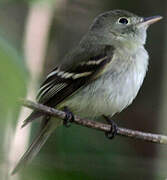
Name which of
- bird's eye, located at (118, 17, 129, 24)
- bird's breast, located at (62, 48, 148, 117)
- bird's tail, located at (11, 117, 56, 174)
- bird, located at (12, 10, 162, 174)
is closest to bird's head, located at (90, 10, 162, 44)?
bird's eye, located at (118, 17, 129, 24)

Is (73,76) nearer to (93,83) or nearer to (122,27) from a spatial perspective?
(93,83)

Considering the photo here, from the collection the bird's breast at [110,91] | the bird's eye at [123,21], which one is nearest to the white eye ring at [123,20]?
the bird's eye at [123,21]

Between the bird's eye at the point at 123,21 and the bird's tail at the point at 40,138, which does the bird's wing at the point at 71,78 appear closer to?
the bird's tail at the point at 40,138

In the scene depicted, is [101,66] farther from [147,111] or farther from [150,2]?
[150,2]

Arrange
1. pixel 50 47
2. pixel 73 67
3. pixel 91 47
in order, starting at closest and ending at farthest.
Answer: pixel 73 67
pixel 91 47
pixel 50 47

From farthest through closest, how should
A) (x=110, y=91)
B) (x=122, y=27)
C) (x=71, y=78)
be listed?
1. (x=122, y=27)
2. (x=71, y=78)
3. (x=110, y=91)

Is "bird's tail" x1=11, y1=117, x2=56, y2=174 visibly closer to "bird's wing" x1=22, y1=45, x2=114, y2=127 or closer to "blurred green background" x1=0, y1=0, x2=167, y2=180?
"blurred green background" x1=0, y1=0, x2=167, y2=180

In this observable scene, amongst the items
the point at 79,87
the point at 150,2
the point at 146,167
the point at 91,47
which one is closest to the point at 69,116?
the point at 79,87

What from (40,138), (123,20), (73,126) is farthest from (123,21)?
Answer: (40,138)
